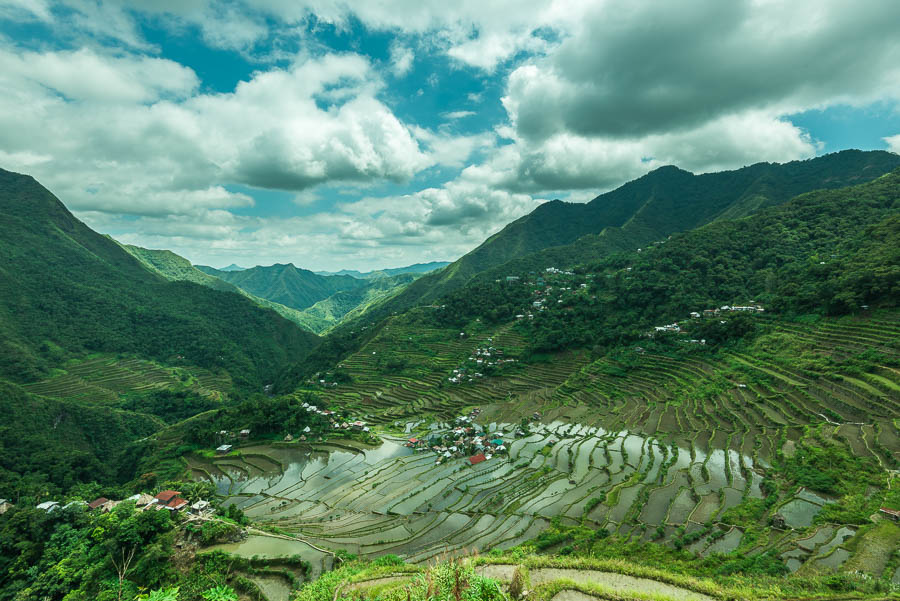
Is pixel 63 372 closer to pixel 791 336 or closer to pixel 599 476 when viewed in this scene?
pixel 599 476

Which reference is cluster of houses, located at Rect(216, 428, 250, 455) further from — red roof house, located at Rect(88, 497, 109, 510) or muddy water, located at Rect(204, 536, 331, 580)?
muddy water, located at Rect(204, 536, 331, 580)

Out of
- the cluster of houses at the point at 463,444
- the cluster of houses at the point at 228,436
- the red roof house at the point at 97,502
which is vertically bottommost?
the cluster of houses at the point at 228,436

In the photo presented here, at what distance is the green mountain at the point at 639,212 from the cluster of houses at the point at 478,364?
183 feet

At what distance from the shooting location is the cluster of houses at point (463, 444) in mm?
32125

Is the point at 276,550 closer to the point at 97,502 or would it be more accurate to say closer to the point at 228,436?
the point at 97,502

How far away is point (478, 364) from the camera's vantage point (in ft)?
184

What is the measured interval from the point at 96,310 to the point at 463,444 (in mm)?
104772

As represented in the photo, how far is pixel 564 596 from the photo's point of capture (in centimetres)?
899

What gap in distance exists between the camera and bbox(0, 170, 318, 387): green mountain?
70.9m

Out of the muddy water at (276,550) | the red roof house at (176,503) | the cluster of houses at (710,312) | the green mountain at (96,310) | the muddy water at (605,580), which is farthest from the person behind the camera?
the green mountain at (96,310)

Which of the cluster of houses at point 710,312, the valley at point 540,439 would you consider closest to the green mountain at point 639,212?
the valley at point 540,439

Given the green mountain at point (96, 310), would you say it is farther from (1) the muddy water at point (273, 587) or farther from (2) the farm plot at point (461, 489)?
(1) the muddy water at point (273, 587)

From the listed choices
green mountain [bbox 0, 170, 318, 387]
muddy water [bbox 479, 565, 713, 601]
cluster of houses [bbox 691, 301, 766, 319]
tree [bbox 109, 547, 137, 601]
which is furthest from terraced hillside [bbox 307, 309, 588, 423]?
green mountain [bbox 0, 170, 318, 387]

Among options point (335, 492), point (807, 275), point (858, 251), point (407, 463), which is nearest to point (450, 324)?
point (407, 463)
